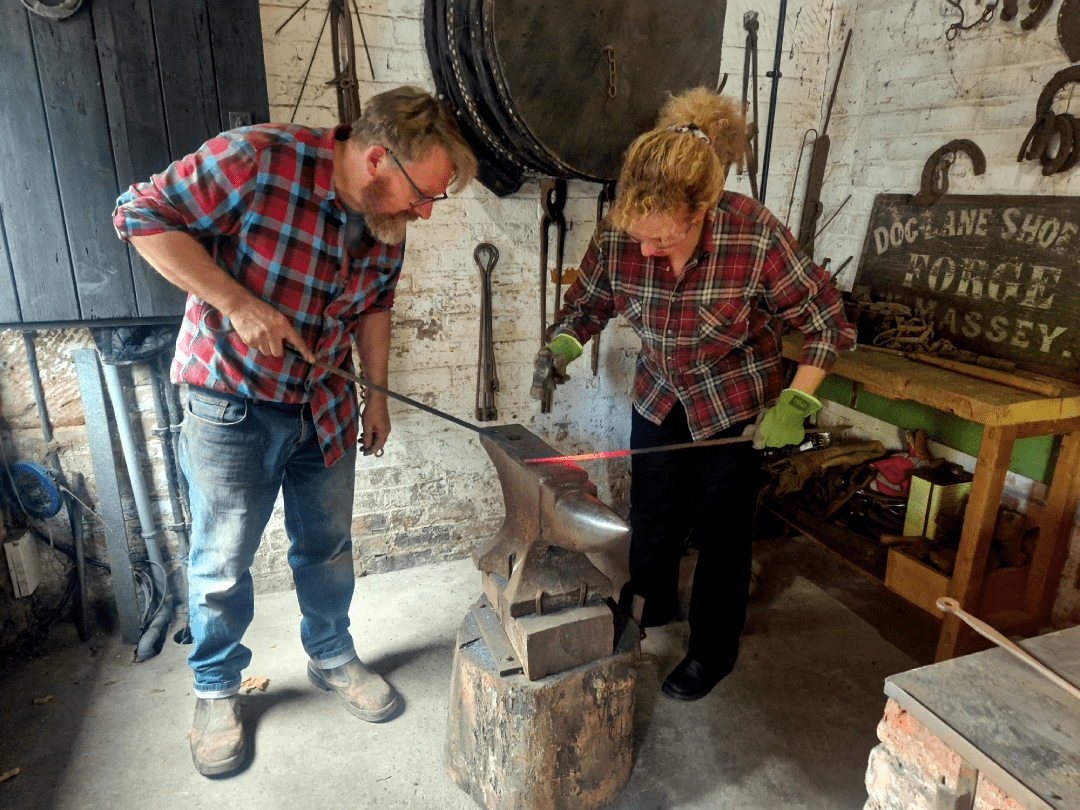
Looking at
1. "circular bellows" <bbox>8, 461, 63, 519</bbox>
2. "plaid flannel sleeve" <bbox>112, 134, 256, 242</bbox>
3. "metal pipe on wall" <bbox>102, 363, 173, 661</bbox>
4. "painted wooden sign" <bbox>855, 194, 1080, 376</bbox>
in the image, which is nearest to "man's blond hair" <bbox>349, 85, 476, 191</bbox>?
"plaid flannel sleeve" <bbox>112, 134, 256, 242</bbox>

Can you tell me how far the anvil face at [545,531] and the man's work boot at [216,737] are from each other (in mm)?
896

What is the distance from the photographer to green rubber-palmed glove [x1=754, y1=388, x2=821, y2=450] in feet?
6.45

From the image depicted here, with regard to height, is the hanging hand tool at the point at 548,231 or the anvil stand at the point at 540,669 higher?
the hanging hand tool at the point at 548,231

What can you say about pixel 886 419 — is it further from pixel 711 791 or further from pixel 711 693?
pixel 711 791

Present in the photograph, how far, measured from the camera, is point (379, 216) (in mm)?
1784

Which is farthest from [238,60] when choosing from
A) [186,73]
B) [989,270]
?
[989,270]

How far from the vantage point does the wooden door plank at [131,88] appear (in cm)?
196

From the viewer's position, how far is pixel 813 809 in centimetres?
195

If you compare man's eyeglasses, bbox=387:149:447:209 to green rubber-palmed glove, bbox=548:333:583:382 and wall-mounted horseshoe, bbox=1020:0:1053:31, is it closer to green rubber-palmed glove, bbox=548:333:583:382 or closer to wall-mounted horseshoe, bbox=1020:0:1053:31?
green rubber-palmed glove, bbox=548:333:583:382

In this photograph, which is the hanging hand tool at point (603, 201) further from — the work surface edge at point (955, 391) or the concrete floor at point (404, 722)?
the concrete floor at point (404, 722)

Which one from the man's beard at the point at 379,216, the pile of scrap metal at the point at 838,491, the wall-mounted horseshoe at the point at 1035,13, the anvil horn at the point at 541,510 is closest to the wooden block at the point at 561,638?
the anvil horn at the point at 541,510

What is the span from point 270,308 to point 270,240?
0.17m

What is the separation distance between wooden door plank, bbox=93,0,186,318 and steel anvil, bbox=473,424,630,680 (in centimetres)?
135

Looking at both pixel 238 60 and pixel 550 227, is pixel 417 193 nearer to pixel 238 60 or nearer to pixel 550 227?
pixel 238 60
